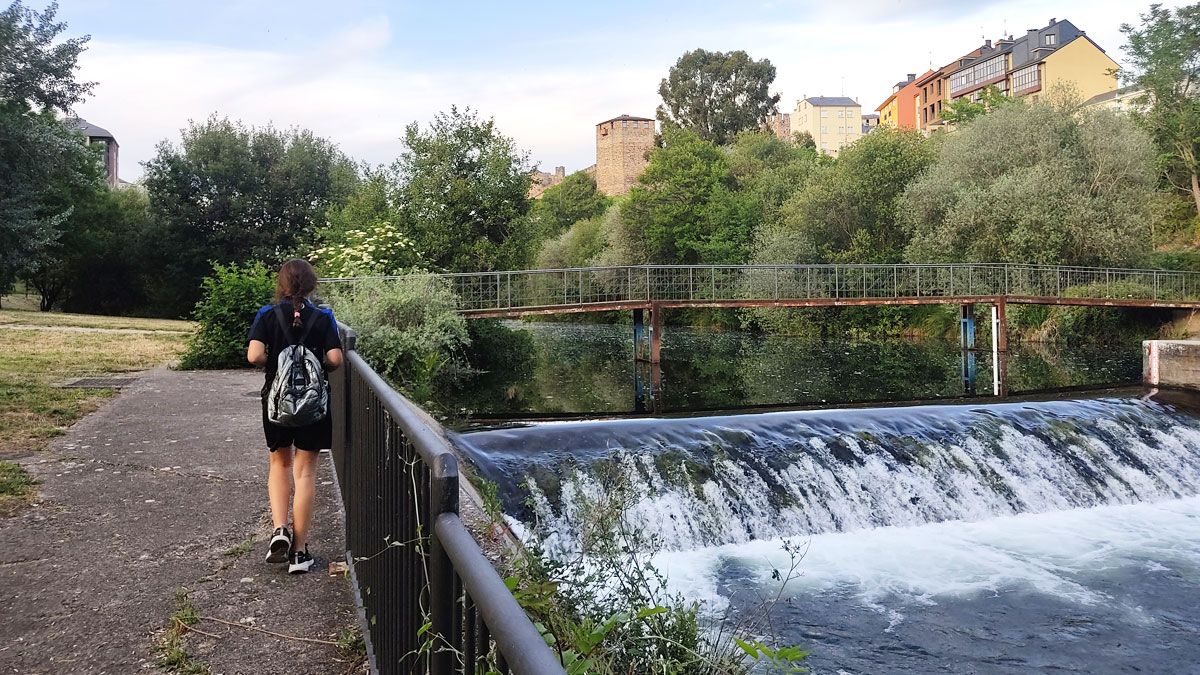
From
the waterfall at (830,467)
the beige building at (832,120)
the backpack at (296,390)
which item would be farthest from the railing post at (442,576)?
the beige building at (832,120)

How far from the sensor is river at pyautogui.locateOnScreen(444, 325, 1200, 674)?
22.5ft

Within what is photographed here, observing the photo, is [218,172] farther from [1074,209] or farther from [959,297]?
[1074,209]

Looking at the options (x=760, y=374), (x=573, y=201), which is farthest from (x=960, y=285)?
(x=573, y=201)

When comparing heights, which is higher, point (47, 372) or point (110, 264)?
point (110, 264)

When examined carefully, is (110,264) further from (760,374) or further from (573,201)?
(573,201)

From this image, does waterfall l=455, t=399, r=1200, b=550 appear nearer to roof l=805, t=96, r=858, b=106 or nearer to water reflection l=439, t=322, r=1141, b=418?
water reflection l=439, t=322, r=1141, b=418

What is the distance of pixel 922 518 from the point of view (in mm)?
10250

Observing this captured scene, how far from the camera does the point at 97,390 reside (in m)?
12.0

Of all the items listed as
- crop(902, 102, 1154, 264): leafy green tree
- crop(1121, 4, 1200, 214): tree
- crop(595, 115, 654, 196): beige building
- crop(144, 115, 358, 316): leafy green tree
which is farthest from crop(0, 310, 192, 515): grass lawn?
crop(595, 115, 654, 196): beige building

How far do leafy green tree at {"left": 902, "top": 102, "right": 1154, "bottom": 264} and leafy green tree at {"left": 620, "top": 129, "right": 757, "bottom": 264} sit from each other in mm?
14705

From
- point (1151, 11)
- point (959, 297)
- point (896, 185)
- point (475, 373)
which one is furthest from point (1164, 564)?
point (1151, 11)

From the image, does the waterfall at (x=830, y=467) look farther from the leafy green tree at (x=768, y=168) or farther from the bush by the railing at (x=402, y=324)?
the leafy green tree at (x=768, y=168)

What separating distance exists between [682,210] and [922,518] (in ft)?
133

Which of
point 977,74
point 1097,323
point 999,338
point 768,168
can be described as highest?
point 977,74
